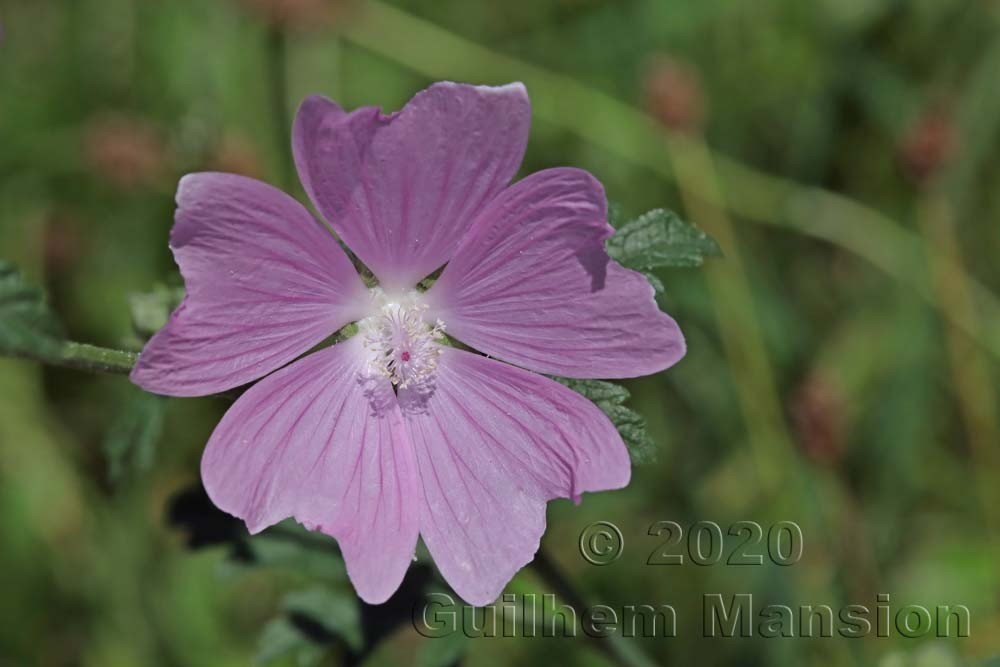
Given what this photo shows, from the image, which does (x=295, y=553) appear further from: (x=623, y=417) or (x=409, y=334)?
(x=623, y=417)

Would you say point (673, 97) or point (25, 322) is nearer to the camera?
point (25, 322)

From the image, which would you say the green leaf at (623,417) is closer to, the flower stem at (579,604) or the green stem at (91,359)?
the flower stem at (579,604)

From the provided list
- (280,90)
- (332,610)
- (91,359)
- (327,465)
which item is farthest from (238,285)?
(280,90)

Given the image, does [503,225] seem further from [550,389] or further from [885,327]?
[885,327]

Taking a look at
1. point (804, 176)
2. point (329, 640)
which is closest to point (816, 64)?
point (804, 176)

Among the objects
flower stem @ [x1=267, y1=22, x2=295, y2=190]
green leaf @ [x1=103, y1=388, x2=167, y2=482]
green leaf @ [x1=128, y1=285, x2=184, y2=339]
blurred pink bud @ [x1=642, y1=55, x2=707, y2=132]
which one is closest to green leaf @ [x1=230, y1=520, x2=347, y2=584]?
green leaf @ [x1=103, y1=388, x2=167, y2=482]

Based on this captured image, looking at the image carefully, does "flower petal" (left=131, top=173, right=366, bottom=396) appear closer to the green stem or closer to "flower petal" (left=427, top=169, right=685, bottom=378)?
the green stem

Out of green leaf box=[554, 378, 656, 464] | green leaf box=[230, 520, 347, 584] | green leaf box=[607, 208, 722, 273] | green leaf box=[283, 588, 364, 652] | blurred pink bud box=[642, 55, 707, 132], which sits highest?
green leaf box=[607, 208, 722, 273]
